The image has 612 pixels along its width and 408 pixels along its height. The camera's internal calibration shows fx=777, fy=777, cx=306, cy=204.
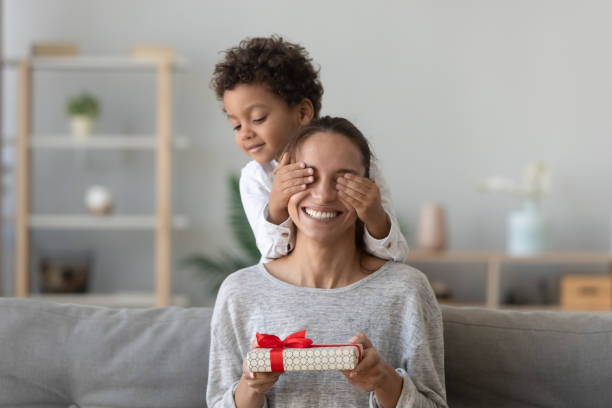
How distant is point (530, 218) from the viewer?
172 inches

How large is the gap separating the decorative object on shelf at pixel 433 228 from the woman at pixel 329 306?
9.96 ft

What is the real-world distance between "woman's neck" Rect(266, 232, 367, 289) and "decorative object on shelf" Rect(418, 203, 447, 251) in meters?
3.05

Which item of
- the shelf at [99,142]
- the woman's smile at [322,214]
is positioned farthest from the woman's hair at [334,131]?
the shelf at [99,142]

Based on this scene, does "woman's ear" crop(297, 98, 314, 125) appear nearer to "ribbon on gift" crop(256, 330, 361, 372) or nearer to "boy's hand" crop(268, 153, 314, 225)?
"boy's hand" crop(268, 153, 314, 225)

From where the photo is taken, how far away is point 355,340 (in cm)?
119

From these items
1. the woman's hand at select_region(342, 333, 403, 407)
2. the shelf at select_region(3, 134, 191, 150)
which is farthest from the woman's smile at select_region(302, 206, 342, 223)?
the shelf at select_region(3, 134, 191, 150)

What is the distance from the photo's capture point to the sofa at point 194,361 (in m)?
1.53

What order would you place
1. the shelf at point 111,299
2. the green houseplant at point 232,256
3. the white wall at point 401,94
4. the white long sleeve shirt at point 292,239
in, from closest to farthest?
the white long sleeve shirt at point 292,239 < the green houseplant at point 232,256 < the shelf at point 111,299 < the white wall at point 401,94

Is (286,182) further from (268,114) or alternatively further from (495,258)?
(495,258)

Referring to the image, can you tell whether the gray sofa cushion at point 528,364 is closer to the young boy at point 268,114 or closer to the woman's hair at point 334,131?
the young boy at point 268,114

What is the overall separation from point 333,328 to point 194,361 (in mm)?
366

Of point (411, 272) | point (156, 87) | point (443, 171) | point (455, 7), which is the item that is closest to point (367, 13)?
point (455, 7)

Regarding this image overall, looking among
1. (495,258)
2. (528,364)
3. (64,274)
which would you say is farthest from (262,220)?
(64,274)

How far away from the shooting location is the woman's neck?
1374mm
